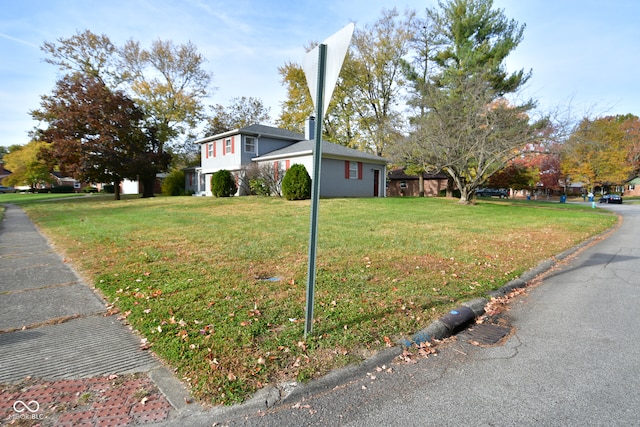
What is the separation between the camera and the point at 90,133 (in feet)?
76.7

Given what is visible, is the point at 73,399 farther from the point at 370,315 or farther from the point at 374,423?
the point at 370,315

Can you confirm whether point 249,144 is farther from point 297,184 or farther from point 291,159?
point 297,184

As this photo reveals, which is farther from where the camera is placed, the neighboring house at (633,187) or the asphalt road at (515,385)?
the neighboring house at (633,187)

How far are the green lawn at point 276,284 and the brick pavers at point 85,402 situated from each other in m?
0.28

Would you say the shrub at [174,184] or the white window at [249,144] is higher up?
the white window at [249,144]

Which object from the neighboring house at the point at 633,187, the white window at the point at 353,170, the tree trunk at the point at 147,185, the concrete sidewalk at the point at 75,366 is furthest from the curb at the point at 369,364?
the neighboring house at the point at 633,187

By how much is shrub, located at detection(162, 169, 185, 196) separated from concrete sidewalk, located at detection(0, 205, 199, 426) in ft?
92.9

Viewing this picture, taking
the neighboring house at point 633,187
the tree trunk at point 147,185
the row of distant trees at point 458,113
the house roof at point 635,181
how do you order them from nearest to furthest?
the row of distant trees at point 458,113, the tree trunk at point 147,185, the house roof at point 635,181, the neighboring house at point 633,187

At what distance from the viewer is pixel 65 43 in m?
28.6

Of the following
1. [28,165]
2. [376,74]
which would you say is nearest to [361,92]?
[376,74]

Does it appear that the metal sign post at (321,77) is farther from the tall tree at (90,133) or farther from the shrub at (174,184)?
the shrub at (174,184)

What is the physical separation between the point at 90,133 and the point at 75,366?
87.1ft

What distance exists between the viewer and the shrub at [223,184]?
21.8 meters

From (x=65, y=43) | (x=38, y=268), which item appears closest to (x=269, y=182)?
(x=38, y=268)
